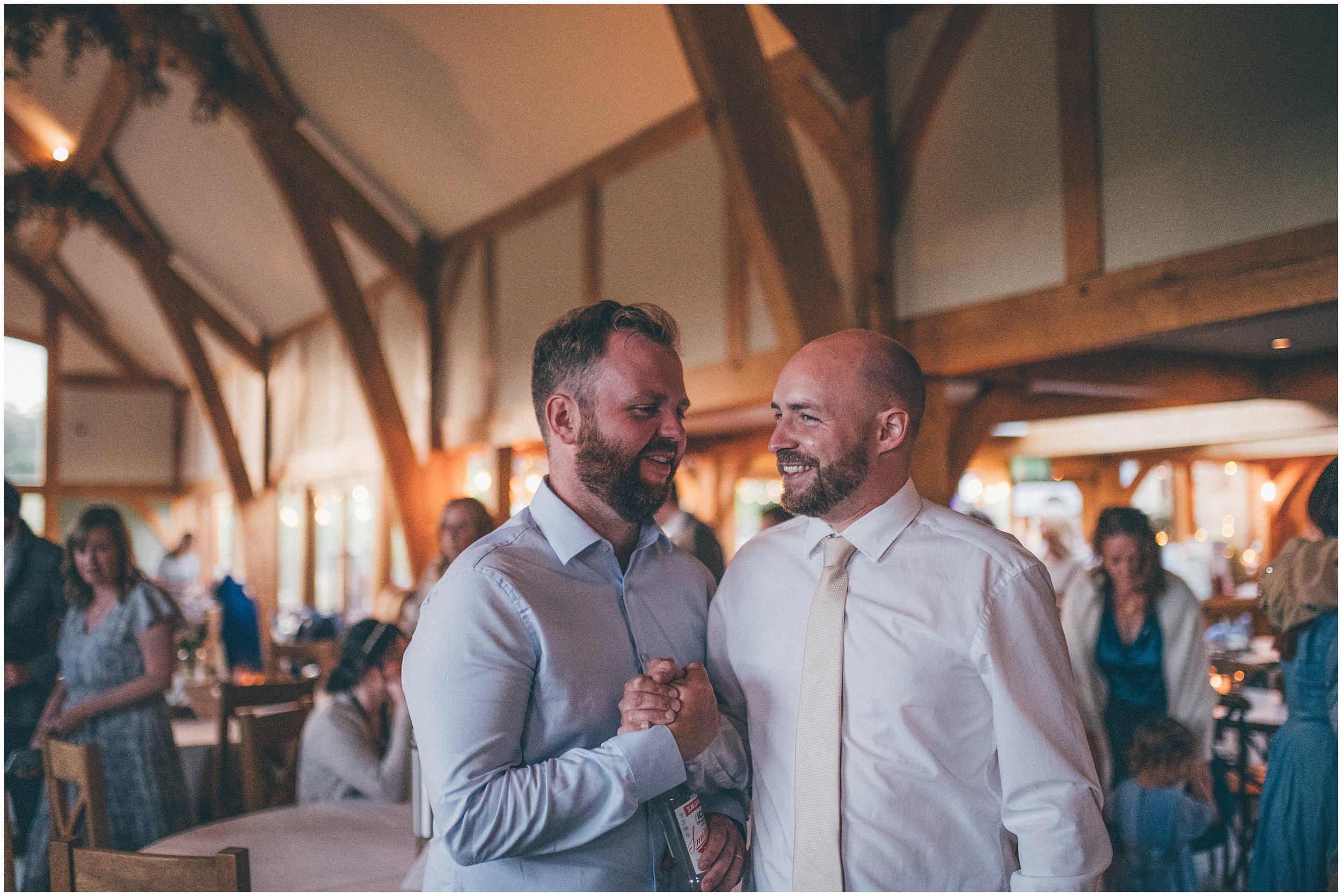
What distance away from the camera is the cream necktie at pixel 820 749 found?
1484mm

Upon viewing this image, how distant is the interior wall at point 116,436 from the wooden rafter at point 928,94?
15.6 m

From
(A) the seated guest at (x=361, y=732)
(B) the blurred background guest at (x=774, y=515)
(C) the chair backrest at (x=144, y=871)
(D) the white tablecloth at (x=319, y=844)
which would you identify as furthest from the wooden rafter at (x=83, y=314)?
(C) the chair backrest at (x=144, y=871)

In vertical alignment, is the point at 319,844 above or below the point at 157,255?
below

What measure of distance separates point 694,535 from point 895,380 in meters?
3.86

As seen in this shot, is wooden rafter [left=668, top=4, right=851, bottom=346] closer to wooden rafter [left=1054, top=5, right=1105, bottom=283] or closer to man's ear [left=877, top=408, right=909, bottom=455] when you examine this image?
wooden rafter [left=1054, top=5, right=1105, bottom=283]

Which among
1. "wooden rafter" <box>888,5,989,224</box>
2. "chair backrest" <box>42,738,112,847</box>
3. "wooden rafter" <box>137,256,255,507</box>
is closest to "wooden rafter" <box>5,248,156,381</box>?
"wooden rafter" <box>137,256,255,507</box>

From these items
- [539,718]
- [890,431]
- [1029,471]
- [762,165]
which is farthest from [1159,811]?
[1029,471]

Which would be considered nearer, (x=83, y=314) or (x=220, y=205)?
(x=220, y=205)

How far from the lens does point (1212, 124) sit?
163 inches

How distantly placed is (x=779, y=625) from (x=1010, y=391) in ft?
14.6

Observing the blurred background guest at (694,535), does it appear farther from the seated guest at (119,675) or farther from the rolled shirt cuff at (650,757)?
the rolled shirt cuff at (650,757)

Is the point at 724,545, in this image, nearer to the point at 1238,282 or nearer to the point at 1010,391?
the point at 1010,391

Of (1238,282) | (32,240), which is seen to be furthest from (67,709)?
(32,240)

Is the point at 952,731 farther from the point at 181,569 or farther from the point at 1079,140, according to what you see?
the point at 181,569
